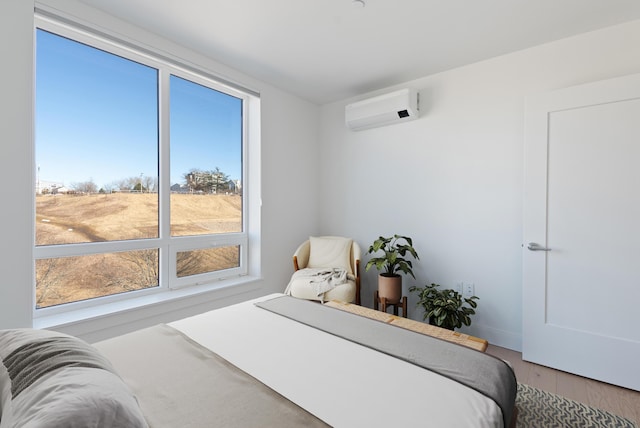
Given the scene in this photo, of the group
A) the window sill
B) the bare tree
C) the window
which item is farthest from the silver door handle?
the bare tree

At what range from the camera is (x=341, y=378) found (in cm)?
108

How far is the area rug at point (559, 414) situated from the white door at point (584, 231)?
47 cm

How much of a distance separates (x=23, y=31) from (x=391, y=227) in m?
3.13

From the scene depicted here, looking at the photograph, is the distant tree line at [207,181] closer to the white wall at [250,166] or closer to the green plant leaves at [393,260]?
the white wall at [250,166]

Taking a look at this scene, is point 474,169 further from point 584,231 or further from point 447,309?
point 447,309

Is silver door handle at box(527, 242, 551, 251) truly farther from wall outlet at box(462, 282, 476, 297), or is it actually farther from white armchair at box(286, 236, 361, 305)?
white armchair at box(286, 236, 361, 305)

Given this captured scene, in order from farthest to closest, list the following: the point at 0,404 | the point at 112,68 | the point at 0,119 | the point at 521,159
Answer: the point at 521,159 → the point at 112,68 → the point at 0,119 → the point at 0,404

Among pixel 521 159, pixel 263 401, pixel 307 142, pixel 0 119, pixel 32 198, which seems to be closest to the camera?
pixel 263 401

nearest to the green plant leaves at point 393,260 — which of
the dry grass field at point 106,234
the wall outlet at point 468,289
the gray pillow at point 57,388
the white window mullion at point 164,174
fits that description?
the wall outlet at point 468,289

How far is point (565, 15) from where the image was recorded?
1.98m

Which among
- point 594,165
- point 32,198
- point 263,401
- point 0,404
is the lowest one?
point 263,401

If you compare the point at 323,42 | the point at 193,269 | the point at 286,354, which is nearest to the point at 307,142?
the point at 323,42

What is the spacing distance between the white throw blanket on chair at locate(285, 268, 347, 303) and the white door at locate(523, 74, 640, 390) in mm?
1531

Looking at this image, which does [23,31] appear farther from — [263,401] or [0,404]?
[263,401]
